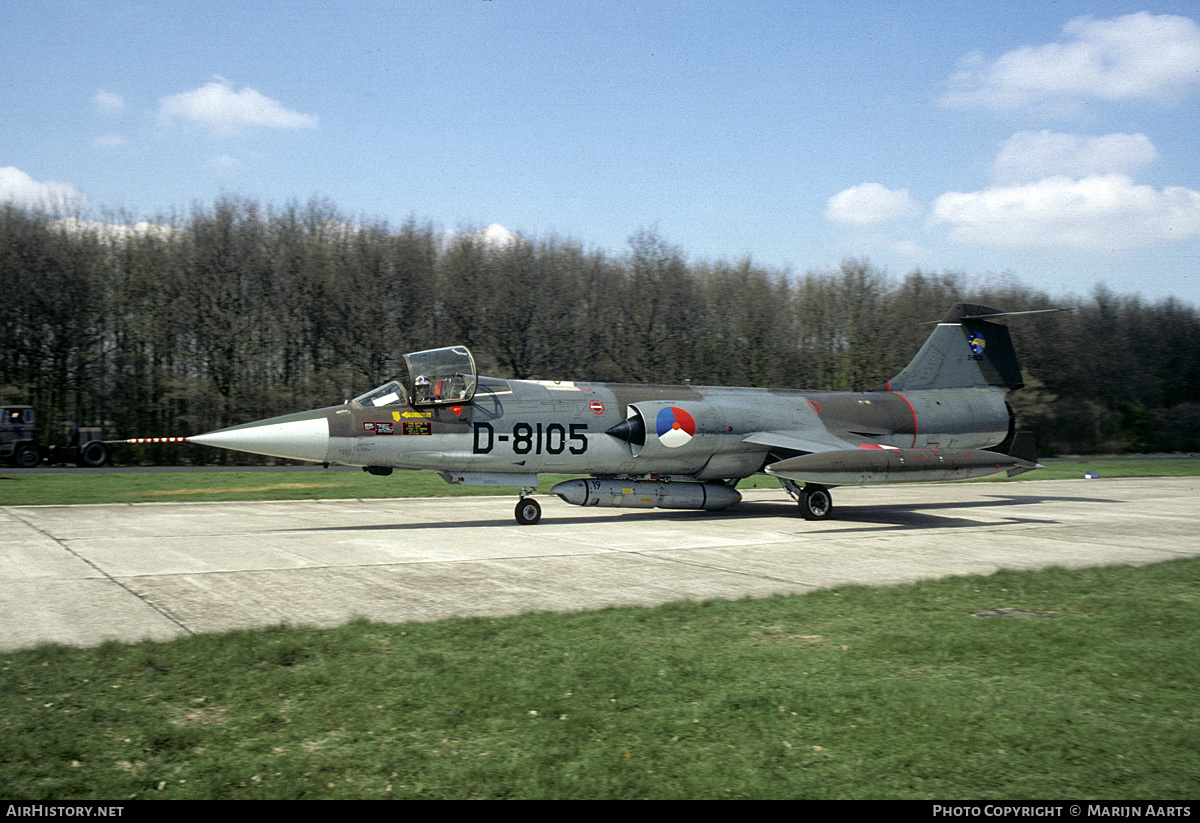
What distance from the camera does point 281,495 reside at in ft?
70.9

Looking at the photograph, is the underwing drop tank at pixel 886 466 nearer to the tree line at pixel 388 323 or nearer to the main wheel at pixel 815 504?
the main wheel at pixel 815 504

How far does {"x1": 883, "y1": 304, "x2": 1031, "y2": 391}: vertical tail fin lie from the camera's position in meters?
20.7

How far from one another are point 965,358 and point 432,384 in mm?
13529

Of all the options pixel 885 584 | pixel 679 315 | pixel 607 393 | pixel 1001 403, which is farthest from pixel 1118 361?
pixel 885 584

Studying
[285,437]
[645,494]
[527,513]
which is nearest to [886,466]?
[645,494]

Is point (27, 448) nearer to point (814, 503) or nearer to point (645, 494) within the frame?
point (645, 494)

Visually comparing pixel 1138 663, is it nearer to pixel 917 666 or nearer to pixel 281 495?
pixel 917 666

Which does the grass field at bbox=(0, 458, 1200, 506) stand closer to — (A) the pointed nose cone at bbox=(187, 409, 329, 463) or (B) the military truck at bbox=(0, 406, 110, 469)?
(B) the military truck at bbox=(0, 406, 110, 469)

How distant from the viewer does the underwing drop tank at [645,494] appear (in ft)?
52.5

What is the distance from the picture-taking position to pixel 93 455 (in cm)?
3716

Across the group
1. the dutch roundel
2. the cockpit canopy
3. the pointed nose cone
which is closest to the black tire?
the pointed nose cone

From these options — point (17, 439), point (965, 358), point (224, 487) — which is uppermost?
point (965, 358)

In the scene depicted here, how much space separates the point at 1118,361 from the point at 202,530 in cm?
6745

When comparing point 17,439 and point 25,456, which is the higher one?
point 17,439
